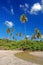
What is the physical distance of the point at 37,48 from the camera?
69.1 meters

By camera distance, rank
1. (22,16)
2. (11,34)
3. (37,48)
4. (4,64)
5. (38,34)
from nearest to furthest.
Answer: (4,64) < (37,48) < (22,16) < (38,34) < (11,34)

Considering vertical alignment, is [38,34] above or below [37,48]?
above

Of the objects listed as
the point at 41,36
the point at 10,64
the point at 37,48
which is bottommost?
the point at 10,64

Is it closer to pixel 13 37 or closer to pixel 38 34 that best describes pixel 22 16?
pixel 38 34

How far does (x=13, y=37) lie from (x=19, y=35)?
19.4ft

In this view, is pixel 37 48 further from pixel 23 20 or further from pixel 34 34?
pixel 34 34

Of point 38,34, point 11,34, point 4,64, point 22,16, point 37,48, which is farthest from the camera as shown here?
point 11,34

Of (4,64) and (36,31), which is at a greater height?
(36,31)

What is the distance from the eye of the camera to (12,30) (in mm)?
118375

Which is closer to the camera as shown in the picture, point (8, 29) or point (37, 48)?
point (37, 48)

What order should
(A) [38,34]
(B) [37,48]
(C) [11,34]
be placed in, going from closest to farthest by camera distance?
(B) [37,48]
(A) [38,34]
(C) [11,34]

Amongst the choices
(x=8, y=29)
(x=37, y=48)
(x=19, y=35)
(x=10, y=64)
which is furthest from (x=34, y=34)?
(x=10, y=64)

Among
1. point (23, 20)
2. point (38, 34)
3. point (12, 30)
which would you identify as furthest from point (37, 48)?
point (12, 30)

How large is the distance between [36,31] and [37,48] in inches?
1790
